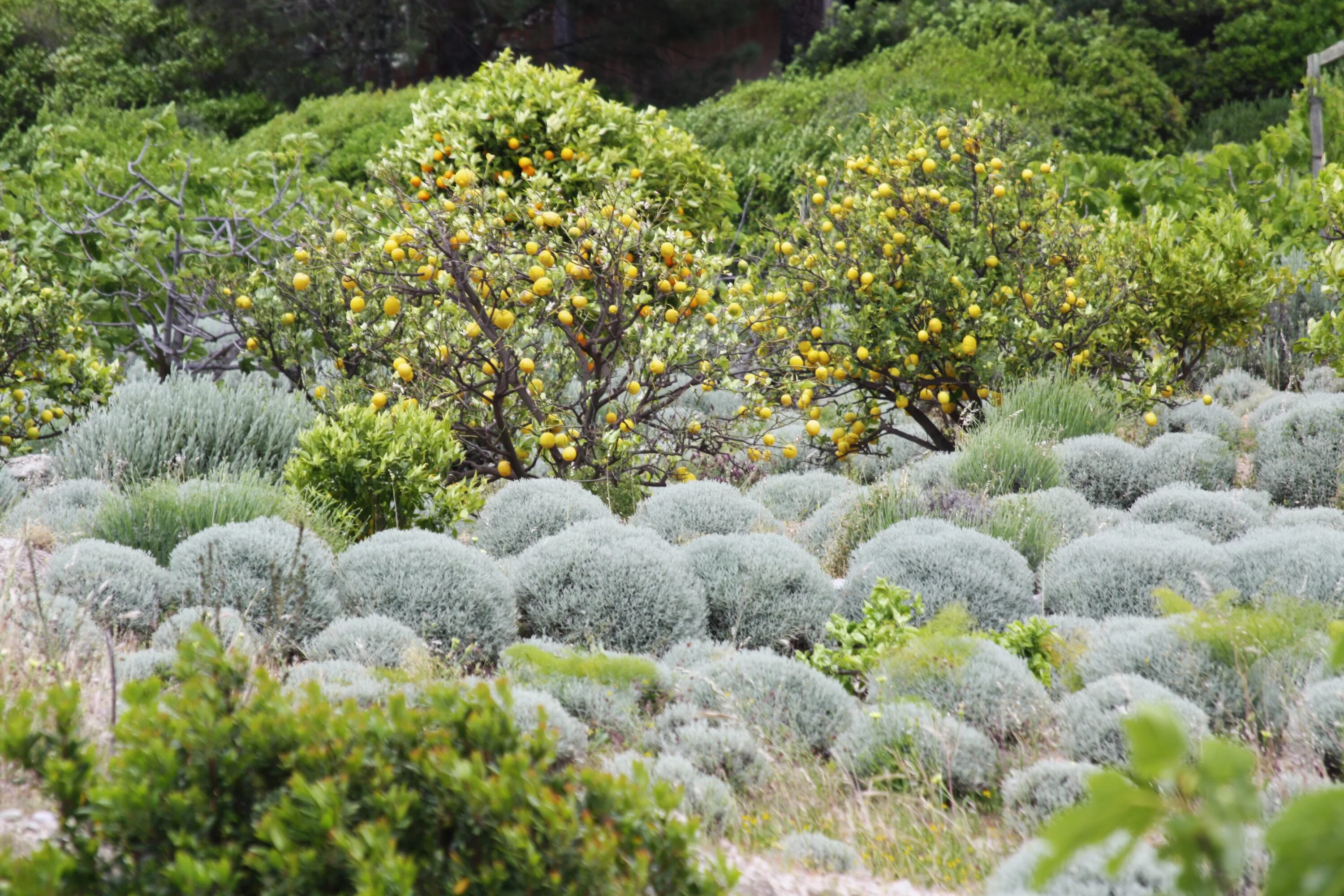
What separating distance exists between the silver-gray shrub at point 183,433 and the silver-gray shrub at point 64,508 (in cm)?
19

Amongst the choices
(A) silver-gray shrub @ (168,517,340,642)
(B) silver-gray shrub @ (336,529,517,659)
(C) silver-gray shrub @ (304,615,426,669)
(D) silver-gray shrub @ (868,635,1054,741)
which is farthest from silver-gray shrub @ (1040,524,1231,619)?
(A) silver-gray shrub @ (168,517,340,642)

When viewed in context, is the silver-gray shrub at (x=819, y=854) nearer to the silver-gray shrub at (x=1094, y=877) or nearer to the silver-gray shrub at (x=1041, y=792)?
the silver-gray shrub at (x=1094, y=877)

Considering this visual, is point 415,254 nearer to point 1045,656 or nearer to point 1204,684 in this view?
point 1045,656

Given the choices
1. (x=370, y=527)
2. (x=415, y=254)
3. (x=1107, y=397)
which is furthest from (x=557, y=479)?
(x=1107, y=397)

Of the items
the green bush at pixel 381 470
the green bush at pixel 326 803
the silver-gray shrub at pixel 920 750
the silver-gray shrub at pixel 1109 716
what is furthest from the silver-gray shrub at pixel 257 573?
the silver-gray shrub at pixel 1109 716

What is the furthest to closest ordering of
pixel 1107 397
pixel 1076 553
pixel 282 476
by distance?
1. pixel 1107 397
2. pixel 282 476
3. pixel 1076 553

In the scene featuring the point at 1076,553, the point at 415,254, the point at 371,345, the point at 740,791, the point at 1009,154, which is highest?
the point at 1009,154

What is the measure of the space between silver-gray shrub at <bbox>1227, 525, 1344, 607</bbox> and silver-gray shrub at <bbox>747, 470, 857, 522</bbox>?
1809 mm

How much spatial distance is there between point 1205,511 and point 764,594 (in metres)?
2.08

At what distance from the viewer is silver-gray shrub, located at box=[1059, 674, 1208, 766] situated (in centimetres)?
283

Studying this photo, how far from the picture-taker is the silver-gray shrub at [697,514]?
459 cm

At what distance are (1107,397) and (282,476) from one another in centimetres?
426

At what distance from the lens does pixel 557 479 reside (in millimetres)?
4707

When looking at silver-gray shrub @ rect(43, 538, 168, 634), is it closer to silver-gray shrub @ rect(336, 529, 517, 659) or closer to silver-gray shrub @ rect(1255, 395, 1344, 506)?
silver-gray shrub @ rect(336, 529, 517, 659)
